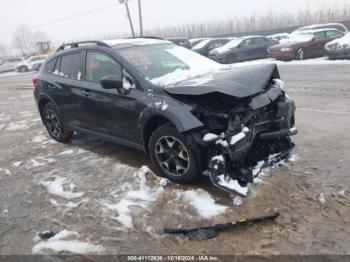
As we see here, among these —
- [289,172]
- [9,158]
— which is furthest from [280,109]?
[9,158]

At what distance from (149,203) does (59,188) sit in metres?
1.37

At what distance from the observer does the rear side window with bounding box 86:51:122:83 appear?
5037mm

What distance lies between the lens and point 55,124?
6723mm

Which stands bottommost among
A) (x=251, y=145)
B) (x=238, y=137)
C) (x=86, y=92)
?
(x=251, y=145)

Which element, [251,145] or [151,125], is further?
[151,125]

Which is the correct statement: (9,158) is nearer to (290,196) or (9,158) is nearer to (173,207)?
(173,207)

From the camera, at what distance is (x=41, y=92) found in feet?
21.9

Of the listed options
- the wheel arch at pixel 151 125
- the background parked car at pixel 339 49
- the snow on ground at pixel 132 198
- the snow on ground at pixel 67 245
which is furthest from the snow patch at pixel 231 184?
the background parked car at pixel 339 49

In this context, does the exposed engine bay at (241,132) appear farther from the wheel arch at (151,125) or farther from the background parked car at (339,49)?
the background parked car at (339,49)

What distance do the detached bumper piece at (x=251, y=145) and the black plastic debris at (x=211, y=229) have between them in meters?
0.34

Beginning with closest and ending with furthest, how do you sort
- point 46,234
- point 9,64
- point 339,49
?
point 46,234 → point 339,49 → point 9,64

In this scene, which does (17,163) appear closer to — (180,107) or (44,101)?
(44,101)

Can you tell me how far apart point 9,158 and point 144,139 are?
9.53 feet

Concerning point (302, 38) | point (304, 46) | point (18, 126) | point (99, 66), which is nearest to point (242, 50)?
point (302, 38)
